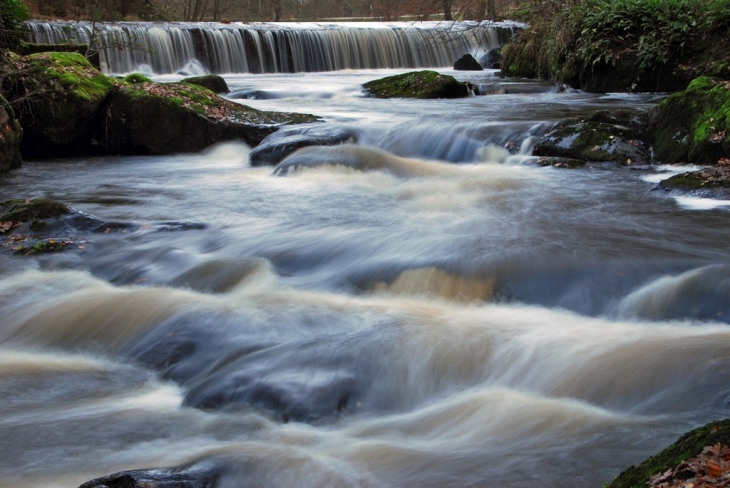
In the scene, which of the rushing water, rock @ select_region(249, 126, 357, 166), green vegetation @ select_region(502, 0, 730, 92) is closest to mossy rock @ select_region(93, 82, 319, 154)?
rock @ select_region(249, 126, 357, 166)

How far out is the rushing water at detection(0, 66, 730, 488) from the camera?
3.93 m

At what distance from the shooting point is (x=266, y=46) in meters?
24.5

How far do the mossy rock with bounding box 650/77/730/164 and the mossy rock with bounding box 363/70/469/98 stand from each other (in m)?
6.83

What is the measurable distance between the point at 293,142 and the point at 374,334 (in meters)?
6.77

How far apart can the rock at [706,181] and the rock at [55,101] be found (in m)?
8.59

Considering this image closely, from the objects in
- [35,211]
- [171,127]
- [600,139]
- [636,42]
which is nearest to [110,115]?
[171,127]

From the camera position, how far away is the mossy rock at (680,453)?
250cm

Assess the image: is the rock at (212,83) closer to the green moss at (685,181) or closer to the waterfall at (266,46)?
the waterfall at (266,46)

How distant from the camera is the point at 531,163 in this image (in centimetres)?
1073

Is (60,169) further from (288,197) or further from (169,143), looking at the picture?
(288,197)

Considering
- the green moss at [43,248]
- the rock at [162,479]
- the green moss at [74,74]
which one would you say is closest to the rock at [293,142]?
the green moss at [74,74]

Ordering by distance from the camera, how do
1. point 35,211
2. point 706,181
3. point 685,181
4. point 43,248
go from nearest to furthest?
point 43,248, point 35,211, point 706,181, point 685,181

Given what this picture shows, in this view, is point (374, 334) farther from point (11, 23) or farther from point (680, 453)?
point (11, 23)

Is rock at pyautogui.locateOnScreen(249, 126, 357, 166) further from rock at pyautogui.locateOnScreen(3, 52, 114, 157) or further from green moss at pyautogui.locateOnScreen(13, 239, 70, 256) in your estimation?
green moss at pyautogui.locateOnScreen(13, 239, 70, 256)
